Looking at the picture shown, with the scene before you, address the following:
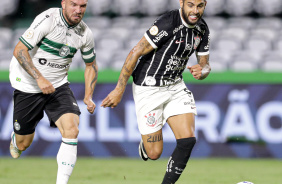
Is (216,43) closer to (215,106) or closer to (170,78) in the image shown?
(215,106)

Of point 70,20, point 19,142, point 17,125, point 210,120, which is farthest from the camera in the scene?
point 210,120

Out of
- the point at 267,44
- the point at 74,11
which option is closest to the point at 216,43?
the point at 267,44

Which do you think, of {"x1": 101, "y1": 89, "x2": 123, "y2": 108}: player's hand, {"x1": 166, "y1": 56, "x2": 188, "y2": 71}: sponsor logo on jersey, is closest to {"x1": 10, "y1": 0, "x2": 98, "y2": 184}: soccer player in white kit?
{"x1": 101, "y1": 89, "x2": 123, "y2": 108}: player's hand

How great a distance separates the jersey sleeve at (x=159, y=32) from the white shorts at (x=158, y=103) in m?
0.63

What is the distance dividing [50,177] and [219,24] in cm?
728

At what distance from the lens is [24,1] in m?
15.4

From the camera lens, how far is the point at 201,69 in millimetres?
6336

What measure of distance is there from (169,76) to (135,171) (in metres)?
2.59

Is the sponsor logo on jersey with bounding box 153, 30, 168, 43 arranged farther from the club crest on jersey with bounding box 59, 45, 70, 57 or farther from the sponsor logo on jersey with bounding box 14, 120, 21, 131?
the sponsor logo on jersey with bounding box 14, 120, 21, 131

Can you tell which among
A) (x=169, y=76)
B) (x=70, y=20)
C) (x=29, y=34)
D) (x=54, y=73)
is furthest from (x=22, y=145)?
(x=169, y=76)

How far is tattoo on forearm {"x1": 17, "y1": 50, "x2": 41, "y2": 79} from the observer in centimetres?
636

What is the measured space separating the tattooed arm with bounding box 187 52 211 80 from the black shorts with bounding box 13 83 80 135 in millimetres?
1453

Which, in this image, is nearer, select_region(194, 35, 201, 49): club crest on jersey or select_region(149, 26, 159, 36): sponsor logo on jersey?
select_region(149, 26, 159, 36): sponsor logo on jersey

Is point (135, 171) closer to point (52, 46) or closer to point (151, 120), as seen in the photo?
point (151, 120)
